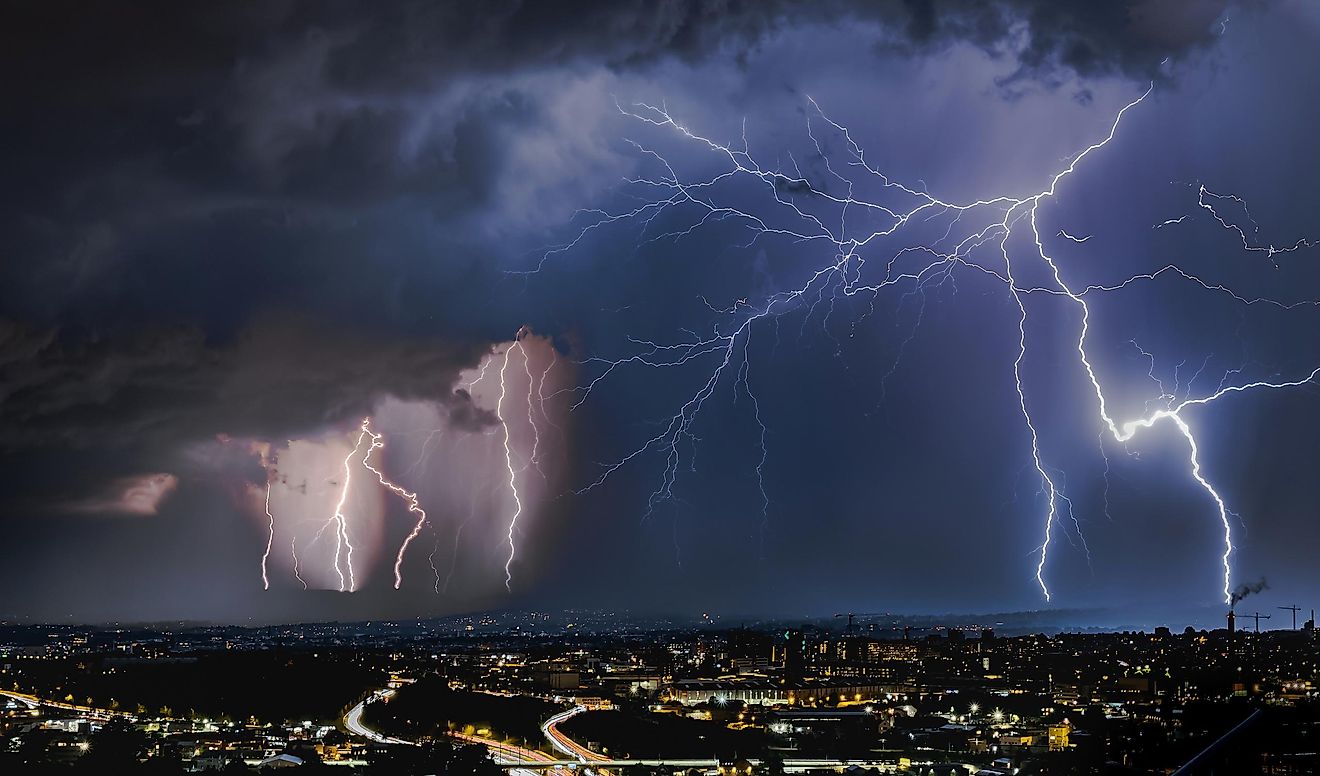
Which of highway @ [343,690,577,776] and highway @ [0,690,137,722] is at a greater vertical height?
highway @ [343,690,577,776]

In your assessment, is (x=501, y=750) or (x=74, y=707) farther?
(x=74, y=707)

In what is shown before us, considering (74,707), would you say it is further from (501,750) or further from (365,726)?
(501,750)

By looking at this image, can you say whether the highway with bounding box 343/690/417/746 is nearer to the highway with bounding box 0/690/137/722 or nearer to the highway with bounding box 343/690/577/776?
the highway with bounding box 343/690/577/776

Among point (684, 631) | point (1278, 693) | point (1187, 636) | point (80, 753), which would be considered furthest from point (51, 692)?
point (684, 631)

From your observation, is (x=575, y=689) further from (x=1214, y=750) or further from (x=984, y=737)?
(x=1214, y=750)

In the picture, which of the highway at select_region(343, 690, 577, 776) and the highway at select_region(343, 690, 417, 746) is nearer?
the highway at select_region(343, 690, 577, 776)

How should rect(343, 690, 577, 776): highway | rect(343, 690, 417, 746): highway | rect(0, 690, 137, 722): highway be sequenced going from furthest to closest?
rect(0, 690, 137, 722): highway
rect(343, 690, 417, 746): highway
rect(343, 690, 577, 776): highway

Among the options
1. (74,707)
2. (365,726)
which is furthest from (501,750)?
(74,707)

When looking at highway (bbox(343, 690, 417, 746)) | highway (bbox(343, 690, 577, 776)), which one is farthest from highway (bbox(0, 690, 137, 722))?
highway (bbox(343, 690, 577, 776))

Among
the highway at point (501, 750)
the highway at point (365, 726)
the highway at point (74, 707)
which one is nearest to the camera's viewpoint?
the highway at point (501, 750)

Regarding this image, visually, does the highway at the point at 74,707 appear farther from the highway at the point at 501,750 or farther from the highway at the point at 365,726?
the highway at the point at 501,750

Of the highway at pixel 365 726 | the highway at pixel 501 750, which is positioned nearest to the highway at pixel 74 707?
the highway at pixel 365 726
